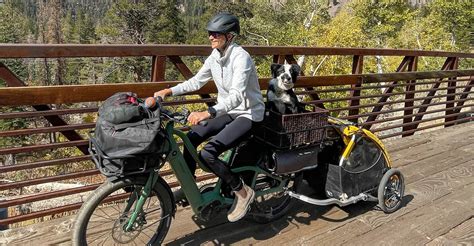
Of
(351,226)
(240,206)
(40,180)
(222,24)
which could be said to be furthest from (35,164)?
(351,226)

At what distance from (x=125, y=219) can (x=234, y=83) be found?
122 centimetres

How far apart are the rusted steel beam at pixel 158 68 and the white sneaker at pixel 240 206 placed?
1388 millimetres

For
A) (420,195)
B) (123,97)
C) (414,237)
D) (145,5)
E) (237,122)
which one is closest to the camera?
(123,97)

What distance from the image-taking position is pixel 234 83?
260 cm

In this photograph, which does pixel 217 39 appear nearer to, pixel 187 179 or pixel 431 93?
pixel 187 179

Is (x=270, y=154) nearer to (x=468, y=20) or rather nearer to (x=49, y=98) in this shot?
(x=49, y=98)

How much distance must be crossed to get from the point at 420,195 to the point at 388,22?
34726 millimetres

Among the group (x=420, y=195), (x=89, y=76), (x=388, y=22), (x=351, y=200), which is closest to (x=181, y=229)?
(x=351, y=200)

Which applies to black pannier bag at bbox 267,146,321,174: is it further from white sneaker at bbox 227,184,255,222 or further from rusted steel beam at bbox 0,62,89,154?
rusted steel beam at bbox 0,62,89,154

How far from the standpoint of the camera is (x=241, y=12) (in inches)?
1507

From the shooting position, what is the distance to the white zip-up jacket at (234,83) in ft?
8.43

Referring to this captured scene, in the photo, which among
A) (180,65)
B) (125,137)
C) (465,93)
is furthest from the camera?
(465,93)

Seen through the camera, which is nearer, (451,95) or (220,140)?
(220,140)

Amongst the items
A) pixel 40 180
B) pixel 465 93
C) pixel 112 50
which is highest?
pixel 112 50
